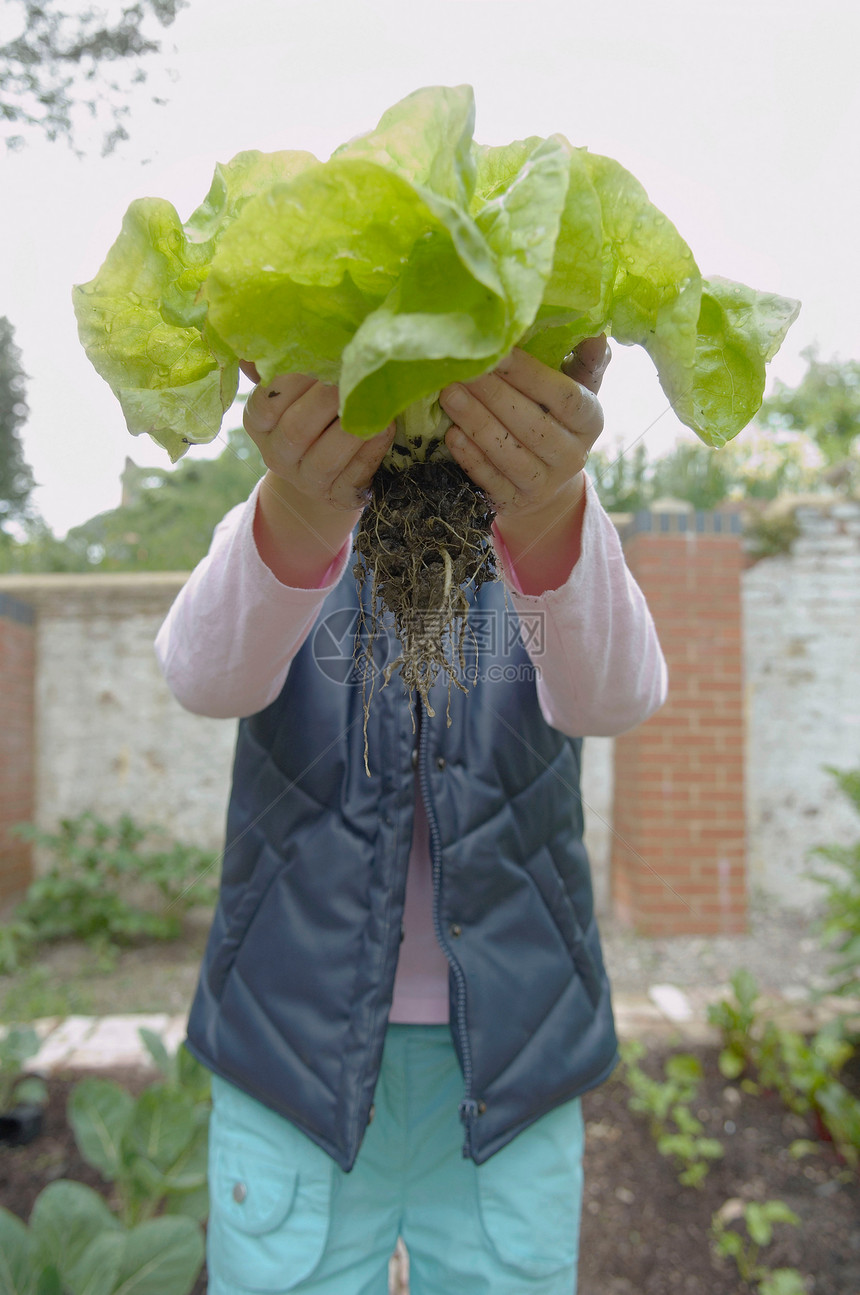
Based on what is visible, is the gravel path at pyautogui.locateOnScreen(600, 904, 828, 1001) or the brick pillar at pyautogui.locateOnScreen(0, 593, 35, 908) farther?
the brick pillar at pyautogui.locateOnScreen(0, 593, 35, 908)

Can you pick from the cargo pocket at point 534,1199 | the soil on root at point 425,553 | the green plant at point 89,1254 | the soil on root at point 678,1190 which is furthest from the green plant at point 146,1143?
the soil on root at point 425,553

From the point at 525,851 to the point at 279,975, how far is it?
0.53 m

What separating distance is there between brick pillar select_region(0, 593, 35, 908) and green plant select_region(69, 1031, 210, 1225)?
10.0 ft

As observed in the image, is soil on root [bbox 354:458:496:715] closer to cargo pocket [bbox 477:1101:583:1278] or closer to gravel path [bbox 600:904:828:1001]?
cargo pocket [bbox 477:1101:583:1278]

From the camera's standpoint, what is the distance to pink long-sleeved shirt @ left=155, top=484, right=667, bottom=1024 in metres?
1.32

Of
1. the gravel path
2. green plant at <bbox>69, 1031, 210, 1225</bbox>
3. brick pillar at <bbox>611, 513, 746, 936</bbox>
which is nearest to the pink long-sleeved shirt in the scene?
green plant at <bbox>69, 1031, 210, 1225</bbox>

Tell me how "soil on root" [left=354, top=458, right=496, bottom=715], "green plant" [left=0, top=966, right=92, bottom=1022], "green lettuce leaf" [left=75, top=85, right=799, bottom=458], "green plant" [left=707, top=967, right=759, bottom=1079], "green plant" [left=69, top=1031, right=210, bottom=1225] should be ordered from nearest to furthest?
1. "green lettuce leaf" [left=75, top=85, right=799, bottom=458]
2. "soil on root" [left=354, top=458, right=496, bottom=715]
3. "green plant" [left=69, top=1031, right=210, bottom=1225]
4. "green plant" [left=707, top=967, right=759, bottom=1079]
5. "green plant" [left=0, top=966, right=92, bottom=1022]

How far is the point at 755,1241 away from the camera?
244 cm

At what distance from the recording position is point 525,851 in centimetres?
157

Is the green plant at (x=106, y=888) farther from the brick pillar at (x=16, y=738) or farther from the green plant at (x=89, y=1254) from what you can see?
the green plant at (x=89, y=1254)

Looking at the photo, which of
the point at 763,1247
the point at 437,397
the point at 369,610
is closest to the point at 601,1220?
the point at 763,1247

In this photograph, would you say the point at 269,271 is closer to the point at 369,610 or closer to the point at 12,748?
the point at 369,610

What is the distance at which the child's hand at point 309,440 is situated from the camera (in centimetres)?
107

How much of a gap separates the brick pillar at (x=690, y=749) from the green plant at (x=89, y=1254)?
3.36 m
